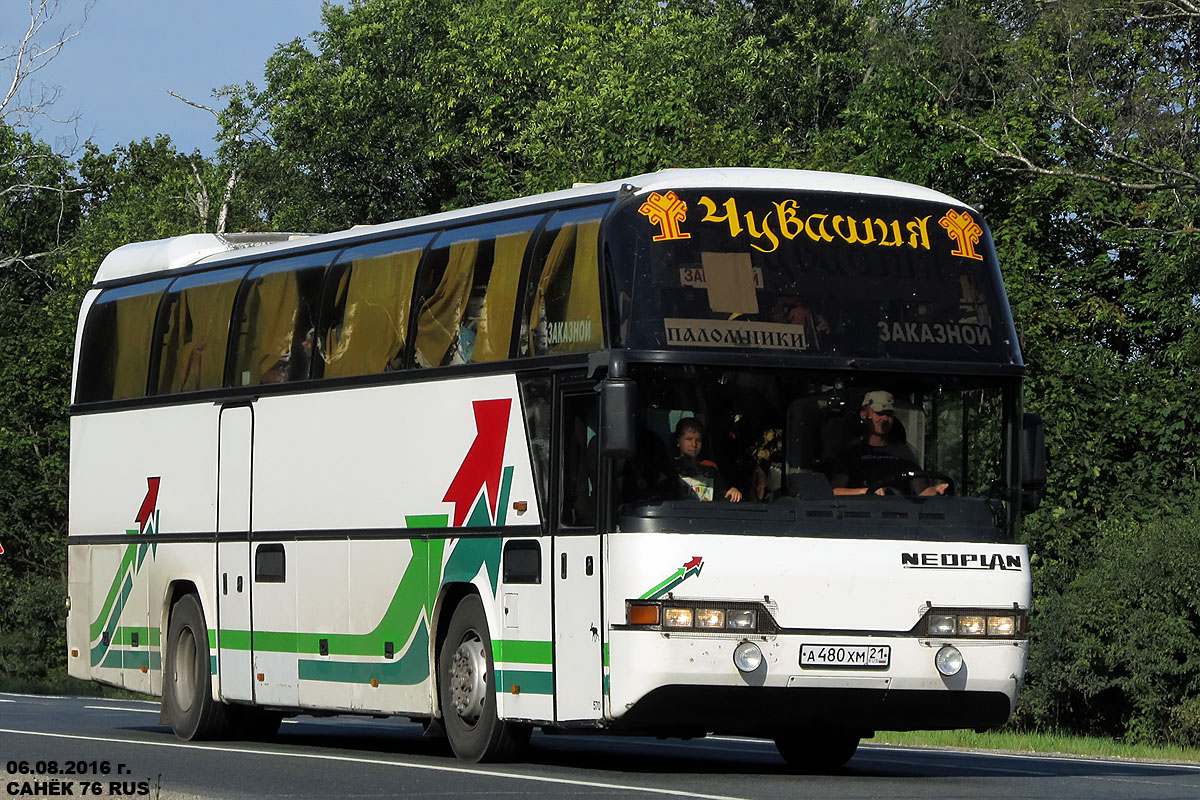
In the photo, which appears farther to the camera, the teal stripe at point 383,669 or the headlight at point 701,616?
the teal stripe at point 383,669

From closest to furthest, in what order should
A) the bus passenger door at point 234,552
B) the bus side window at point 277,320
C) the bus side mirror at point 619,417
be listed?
the bus side mirror at point 619,417, the bus side window at point 277,320, the bus passenger door at point 234,552

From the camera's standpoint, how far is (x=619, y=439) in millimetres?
13195

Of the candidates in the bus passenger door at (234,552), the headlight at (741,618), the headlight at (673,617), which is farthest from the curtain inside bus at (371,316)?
the headlight at (741,618)

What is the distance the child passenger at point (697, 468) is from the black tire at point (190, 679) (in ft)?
21.9

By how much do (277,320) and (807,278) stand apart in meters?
5.62

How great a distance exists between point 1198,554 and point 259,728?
1649 centimetres

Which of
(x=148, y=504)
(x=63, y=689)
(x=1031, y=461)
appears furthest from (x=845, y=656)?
(x=63, y=689)

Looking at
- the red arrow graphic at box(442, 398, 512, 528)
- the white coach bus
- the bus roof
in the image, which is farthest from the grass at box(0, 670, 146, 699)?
the red arrow graphic at box(442, 398, 512, 528)

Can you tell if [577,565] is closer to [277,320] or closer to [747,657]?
[747,657]

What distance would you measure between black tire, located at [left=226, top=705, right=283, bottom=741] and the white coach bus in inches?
77.4

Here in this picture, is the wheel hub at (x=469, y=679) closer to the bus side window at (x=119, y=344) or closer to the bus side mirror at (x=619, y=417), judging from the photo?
the bus side mirror at (x=619, y=417)

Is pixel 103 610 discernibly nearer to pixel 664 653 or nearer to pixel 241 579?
pixel 241 579

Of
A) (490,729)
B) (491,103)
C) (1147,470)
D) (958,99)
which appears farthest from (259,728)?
(491,103)

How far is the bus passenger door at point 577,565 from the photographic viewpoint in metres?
14.0
